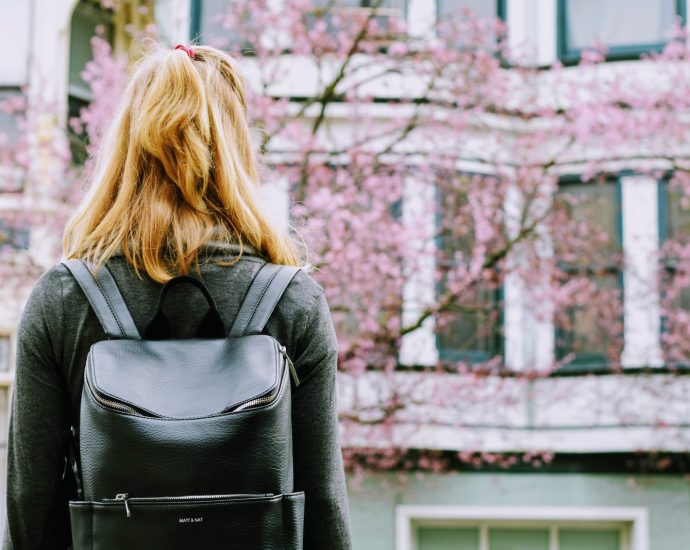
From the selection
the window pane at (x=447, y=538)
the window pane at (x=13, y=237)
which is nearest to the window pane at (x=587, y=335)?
the window pane at (x=447, y=538)

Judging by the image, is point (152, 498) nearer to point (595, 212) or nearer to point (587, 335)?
point (587, 335)

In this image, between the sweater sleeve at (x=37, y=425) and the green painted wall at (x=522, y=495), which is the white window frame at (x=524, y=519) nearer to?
the green painted wall at (x=522, y=495)

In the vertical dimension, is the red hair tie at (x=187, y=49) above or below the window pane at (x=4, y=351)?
above

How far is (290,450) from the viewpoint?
1939mm

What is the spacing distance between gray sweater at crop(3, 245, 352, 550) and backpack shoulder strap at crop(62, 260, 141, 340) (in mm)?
25

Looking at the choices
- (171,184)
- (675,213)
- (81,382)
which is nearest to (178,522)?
(81,382)

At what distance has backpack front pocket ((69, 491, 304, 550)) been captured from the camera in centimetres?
183

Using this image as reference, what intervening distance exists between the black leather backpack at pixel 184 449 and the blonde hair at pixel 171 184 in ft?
0.54

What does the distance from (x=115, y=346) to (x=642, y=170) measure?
32.3ft

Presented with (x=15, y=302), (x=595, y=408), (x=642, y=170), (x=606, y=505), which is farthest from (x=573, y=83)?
(x=15, y=302)

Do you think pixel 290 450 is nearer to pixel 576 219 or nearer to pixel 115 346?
pixel 115 346

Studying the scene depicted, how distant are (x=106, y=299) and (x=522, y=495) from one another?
9.50 metres

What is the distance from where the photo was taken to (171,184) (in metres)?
2.06

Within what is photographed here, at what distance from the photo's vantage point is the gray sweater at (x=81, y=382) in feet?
6.61
